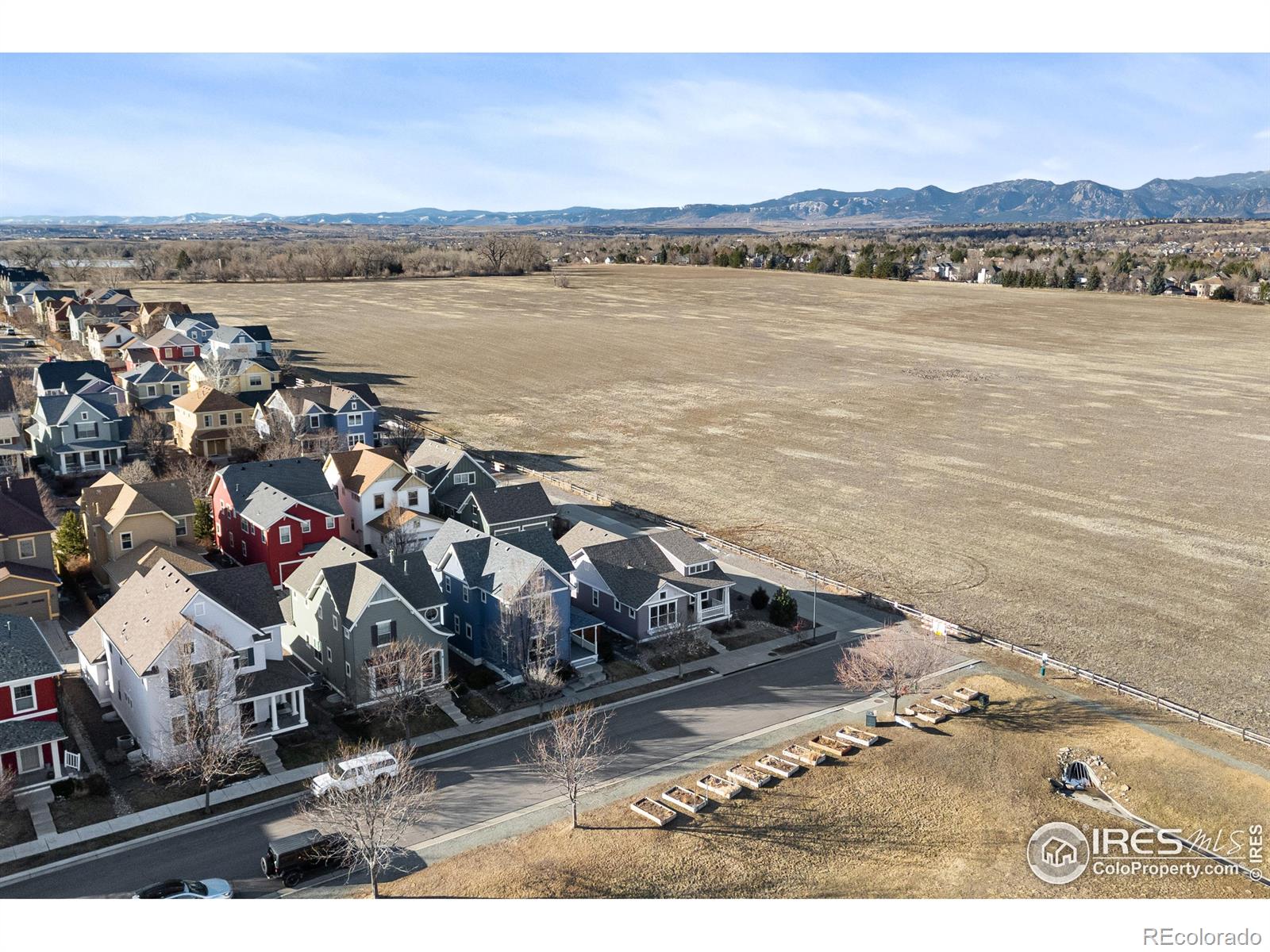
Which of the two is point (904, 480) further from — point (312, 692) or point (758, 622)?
point (312, 692)

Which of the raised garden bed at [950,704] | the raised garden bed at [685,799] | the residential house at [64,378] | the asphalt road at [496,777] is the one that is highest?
the residential house at [64,378]

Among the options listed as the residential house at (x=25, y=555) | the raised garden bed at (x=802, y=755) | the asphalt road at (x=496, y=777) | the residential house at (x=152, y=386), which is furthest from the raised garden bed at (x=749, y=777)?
the residential house at (x=152, y=386)

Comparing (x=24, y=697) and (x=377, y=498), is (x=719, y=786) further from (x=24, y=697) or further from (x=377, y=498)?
(x=377, y=498)

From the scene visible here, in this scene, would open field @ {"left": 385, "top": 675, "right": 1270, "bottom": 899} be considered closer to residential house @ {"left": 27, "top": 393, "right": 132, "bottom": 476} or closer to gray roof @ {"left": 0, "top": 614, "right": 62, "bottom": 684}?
gray roof @ {"left": 0, "top": 614, "right": 62, "bottom": 684}

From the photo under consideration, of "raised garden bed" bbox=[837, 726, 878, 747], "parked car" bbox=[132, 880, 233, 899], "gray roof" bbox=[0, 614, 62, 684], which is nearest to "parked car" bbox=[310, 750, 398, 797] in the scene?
"parked car" bbox=[132, 880, 233, 899]

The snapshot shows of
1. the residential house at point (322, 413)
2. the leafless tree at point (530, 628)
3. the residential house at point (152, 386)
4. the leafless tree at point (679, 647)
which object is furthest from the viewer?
the residential house at point (152, 386)

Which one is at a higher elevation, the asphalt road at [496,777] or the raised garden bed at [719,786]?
the raised garden bed at [719,786]

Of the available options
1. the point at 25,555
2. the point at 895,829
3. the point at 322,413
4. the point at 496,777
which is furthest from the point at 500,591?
the point at 322,413

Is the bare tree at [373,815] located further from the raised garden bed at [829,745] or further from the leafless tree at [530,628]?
the raised garden bed at [829,745]
